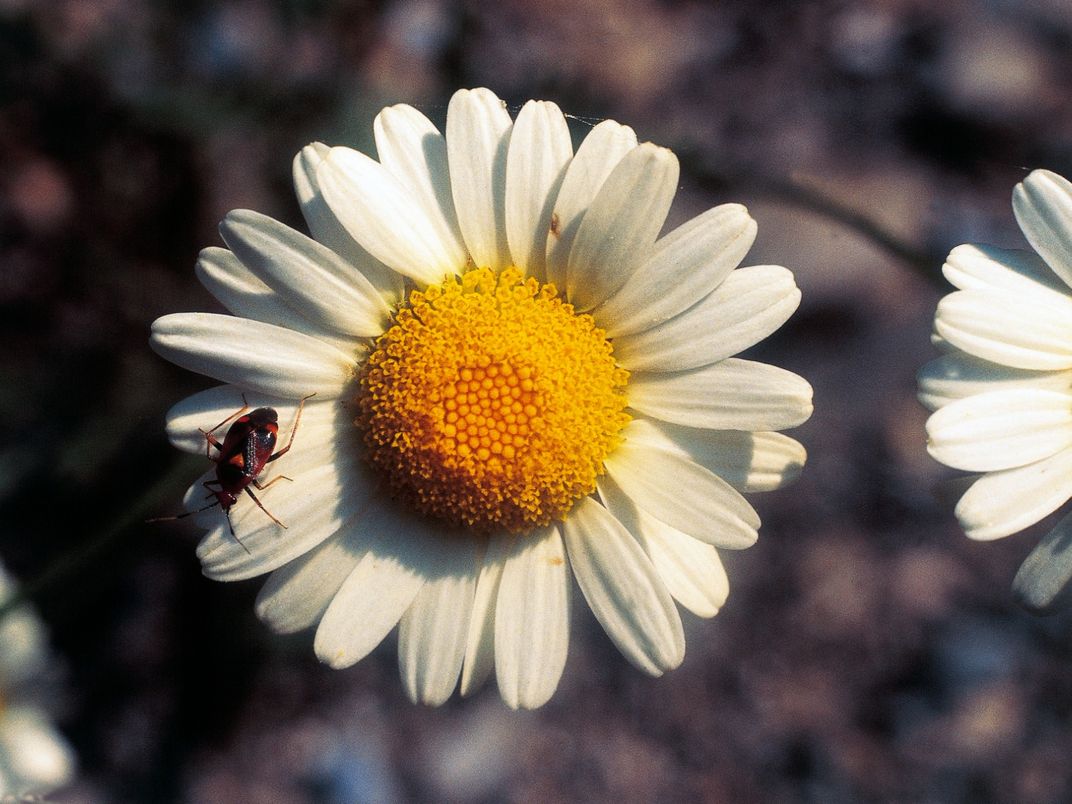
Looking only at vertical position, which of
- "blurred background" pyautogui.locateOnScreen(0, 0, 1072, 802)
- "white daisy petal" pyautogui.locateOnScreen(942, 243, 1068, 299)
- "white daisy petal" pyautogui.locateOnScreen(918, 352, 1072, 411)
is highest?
"white daisy petal" pyautogui.locateOnScreen(942, 243, 1068, 299)

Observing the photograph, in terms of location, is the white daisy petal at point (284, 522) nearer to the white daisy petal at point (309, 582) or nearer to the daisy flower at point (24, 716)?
the white daisy petal at point (309, 582)

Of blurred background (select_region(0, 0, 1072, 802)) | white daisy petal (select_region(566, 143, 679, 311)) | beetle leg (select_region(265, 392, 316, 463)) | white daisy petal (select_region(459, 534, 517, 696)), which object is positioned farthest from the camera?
blurred background (select_region(0, 0, 1072, 802))

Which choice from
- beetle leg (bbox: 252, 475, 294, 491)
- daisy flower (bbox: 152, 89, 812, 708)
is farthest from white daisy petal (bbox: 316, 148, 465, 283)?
beetle leg (bbox: 252, 475, 294, 491)

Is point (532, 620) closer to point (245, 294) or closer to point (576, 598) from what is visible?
point (245, 294)

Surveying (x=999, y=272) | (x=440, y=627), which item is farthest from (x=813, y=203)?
(x=440, y=627)

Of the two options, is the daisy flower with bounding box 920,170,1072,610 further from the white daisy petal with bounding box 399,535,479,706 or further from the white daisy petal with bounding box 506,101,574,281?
the white daisy petal with bounding box 399,535,479,706

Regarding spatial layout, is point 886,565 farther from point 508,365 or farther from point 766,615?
point 508,365

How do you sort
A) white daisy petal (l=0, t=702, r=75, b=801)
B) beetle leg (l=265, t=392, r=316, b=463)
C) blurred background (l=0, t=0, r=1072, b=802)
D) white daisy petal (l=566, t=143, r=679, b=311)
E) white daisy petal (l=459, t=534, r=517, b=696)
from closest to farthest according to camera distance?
white daisy petal (l=566, t=143, r=679, b=311)
beetle leg (l=265, t=392, r=316, b=463)
white daisy petal (l=459, t=534, r=517, b=696)
white daisy petal (l=0, t=702, r=75, b=801)
blurred background (l=0, t=0, r=1072, b=802)
